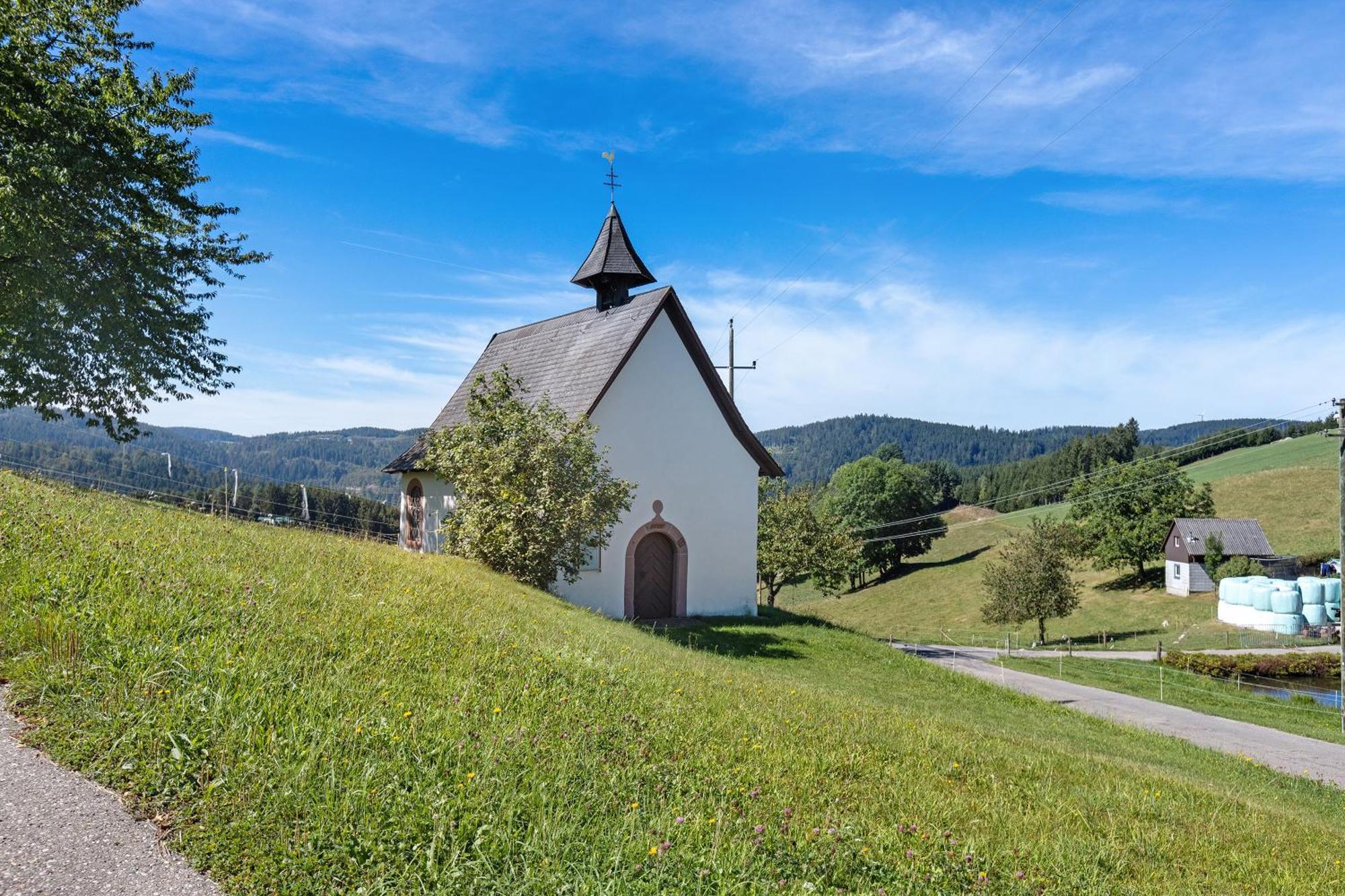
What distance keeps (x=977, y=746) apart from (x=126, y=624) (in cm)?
828

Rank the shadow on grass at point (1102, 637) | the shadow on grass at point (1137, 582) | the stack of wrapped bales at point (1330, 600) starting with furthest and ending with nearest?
the shadow on grass at point (1137, 582)
the stack of wrapped bales at point (1330, 600)
the shadow on grass at point (1102, 637)

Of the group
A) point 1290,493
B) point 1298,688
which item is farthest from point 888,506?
point 1298,688

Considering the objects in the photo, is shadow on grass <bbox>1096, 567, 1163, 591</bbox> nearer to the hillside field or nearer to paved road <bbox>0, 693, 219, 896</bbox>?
the hillside field

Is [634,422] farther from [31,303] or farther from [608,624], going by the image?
[31,303]

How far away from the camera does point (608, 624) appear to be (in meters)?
16.8

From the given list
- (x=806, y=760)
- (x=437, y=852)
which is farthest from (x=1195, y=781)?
(x=437, y=852)

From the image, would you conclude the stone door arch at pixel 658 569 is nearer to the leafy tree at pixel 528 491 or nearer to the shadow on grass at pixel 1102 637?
the leafy tree at pixel 528 491

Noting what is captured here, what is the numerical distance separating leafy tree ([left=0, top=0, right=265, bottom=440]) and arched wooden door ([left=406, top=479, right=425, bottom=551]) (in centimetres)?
753

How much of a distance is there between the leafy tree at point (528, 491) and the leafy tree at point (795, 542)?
68.8 ft

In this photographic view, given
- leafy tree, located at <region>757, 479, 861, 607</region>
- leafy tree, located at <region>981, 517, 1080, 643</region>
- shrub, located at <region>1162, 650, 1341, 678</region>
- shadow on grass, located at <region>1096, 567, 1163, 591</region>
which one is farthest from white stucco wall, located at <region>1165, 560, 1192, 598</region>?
leafy tree, located at <region>757, 479, 861, 607</region>

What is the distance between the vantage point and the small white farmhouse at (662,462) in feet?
77.3

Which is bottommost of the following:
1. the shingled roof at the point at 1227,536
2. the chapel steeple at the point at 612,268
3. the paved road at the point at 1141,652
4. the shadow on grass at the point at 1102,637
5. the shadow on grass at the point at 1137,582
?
the shadow on grass at the point at 1102,637

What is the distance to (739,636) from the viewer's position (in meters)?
21.6

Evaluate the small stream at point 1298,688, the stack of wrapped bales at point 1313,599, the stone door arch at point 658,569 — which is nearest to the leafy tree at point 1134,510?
the stack of wrapped bales at point 1313,599
